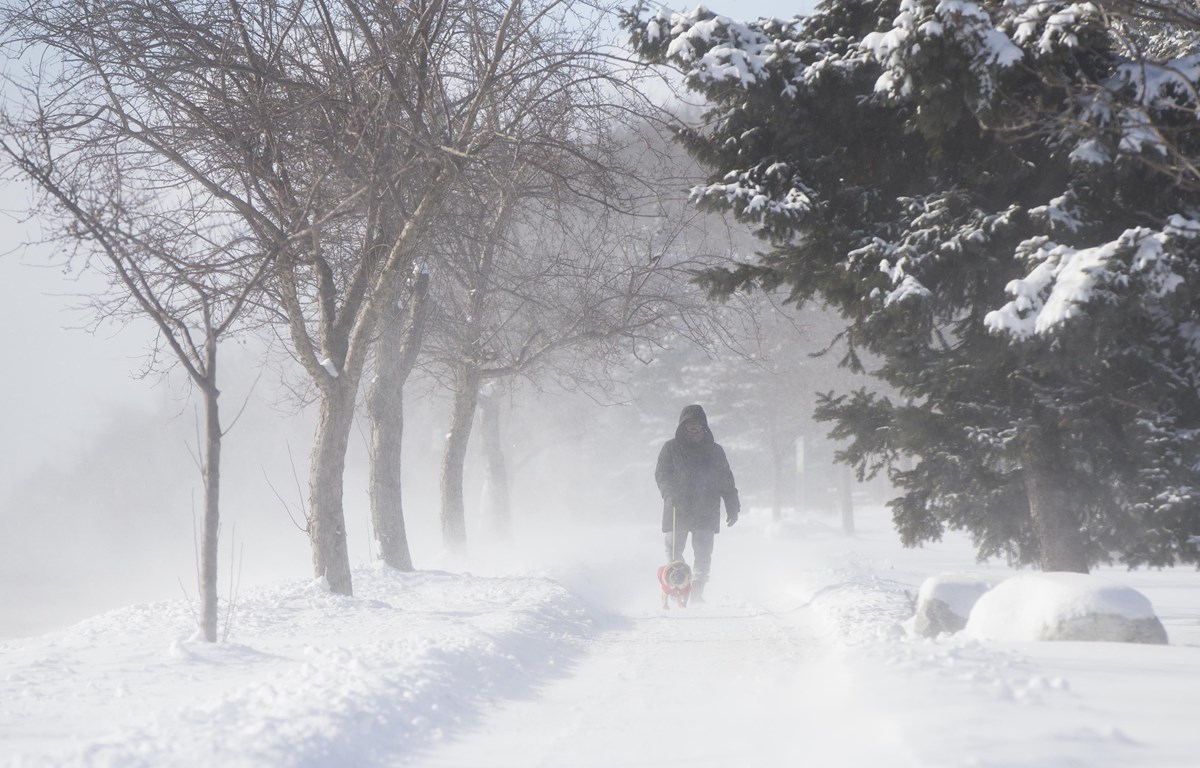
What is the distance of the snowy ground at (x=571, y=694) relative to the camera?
11.5 feet

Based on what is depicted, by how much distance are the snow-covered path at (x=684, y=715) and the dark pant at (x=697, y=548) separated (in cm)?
398

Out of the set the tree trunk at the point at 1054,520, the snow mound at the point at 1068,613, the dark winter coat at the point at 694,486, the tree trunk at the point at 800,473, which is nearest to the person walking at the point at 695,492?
the dark winter coat at the point at 694,486

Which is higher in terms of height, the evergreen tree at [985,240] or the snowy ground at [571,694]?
the evergreen tree at [985,240]

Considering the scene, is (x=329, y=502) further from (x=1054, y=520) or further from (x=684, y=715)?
(x=1054, y=520)

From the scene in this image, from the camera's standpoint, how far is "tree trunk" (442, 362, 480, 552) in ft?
Answer: 53.1

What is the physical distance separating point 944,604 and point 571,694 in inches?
123

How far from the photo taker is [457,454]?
683 inches

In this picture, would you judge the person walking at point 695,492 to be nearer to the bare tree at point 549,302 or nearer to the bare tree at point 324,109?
Result: the bare tree at point 549,302

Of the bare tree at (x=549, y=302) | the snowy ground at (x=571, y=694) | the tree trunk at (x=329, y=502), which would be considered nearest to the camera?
the snowy ground at (x=571, y=694)

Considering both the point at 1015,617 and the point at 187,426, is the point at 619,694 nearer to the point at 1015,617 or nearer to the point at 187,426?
the point at 1015,617

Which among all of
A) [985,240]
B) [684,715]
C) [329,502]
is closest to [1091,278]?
[985,240]

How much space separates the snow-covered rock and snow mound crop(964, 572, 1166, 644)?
2.68 feet

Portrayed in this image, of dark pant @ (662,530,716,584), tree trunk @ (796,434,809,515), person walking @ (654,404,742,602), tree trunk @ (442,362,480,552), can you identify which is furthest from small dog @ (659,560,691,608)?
tree trunk @ (796,434,809,515)

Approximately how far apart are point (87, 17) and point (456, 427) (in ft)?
33.2
